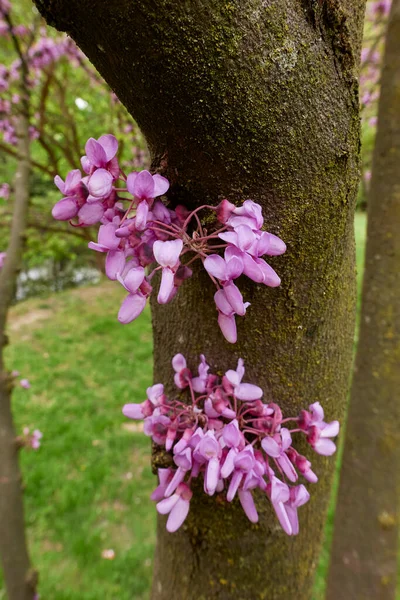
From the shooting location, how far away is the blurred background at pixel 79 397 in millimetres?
3121

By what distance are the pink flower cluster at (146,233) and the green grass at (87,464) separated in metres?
3.01

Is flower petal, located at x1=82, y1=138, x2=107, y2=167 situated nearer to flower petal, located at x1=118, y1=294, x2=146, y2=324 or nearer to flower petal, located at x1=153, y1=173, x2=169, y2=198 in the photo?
flower petal, located at x1=153, y1=173, x2=169, y2=198

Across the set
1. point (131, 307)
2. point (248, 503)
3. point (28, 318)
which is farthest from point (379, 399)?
point (28, 318)

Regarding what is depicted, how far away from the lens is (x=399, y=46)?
1838mm

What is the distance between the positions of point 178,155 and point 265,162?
0.46 feet

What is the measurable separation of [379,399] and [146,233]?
1497mm

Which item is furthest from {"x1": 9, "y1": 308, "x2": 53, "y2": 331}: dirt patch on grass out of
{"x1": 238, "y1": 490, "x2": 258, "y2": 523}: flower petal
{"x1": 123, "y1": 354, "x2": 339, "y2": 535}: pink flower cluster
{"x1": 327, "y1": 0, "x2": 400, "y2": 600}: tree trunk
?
{"x1": 238, "y1": 490, "x2": 258, "y2": 523}: flower petal

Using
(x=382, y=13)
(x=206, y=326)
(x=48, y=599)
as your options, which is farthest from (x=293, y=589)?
(x=382, y=13)

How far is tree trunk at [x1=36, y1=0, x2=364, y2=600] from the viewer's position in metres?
0.57

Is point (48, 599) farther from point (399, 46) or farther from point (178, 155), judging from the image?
point (399, 46)

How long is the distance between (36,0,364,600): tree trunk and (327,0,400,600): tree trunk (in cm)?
87

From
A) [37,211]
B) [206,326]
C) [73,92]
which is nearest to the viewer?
[206,326]

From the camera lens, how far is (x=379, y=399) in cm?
179

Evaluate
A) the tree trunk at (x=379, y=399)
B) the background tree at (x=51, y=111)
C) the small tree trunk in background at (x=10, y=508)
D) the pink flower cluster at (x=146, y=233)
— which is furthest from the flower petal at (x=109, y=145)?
the background tree at (x=51, y=111)
